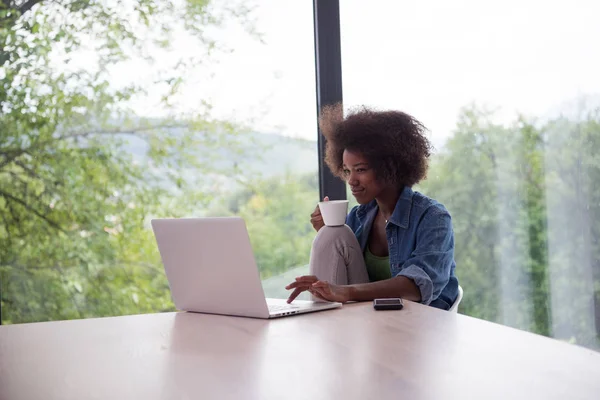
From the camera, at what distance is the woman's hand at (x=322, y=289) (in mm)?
2141

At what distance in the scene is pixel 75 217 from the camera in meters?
3.91

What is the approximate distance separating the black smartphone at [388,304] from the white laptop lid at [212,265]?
11.7 inches

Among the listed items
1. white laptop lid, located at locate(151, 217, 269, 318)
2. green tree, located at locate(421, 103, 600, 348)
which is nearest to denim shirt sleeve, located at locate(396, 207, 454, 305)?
white laptop lid, located at locate(151, 217, 269, 318)

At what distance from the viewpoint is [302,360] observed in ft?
4.72

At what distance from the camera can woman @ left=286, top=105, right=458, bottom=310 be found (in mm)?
2314

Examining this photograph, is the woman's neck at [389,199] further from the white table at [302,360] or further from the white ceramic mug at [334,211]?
the white table at [302,360]

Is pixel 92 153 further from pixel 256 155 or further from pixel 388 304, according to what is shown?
pixel 388 304

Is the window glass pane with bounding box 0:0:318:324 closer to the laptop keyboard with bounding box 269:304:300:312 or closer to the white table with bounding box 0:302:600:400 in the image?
the laptop keyboard with bounding box 269:304:300:312

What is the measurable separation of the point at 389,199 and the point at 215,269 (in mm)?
990

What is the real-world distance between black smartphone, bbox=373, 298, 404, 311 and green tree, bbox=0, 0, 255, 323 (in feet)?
7.03

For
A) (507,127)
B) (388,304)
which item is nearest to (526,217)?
(507,127)

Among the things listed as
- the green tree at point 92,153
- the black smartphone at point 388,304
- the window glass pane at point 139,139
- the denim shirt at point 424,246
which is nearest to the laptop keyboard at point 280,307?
the black smartphone at point 388,304

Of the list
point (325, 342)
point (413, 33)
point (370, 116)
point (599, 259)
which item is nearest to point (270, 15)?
point (413, 33)

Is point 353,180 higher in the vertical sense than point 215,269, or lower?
higher
